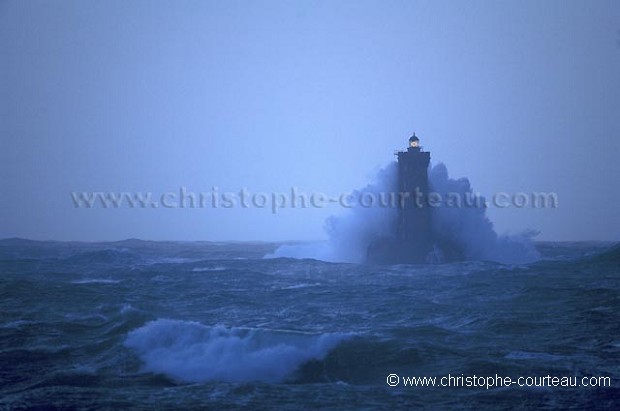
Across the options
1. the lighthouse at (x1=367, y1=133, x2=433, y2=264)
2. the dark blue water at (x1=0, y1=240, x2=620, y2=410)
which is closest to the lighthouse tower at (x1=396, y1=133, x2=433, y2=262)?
the lighthouse at (x1=367, y1=133, x2=433, y2=264)

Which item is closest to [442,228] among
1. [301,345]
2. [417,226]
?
[417,226]

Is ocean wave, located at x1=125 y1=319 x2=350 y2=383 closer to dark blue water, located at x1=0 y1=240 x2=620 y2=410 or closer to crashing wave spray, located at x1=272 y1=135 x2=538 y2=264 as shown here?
dark blue water, located at x1=0 y1=240 x2=620 y2=410

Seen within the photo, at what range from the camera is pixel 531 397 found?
34.7 feet

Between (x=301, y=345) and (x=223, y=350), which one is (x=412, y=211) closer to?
(x=301, y=345)

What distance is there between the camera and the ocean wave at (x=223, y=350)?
43.0 feet

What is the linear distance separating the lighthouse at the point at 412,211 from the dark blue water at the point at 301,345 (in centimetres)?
1759

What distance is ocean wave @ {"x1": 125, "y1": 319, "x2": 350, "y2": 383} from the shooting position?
13102 mm

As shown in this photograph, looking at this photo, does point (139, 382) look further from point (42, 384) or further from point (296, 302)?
point (296, 302)

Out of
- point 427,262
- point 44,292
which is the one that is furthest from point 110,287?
point 427,262

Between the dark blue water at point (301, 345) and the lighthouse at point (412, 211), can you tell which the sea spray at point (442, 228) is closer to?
the lighthouse at point (412, 211)

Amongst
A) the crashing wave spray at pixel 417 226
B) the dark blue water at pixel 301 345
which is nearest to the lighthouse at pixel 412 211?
the crashing wave spray at pixel 417 226

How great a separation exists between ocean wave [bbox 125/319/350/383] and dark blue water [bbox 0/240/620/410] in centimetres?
5

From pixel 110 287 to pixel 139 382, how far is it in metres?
17.6

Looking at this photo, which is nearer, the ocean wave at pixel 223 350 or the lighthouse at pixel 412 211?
the ocean wave at pixel 223 350
